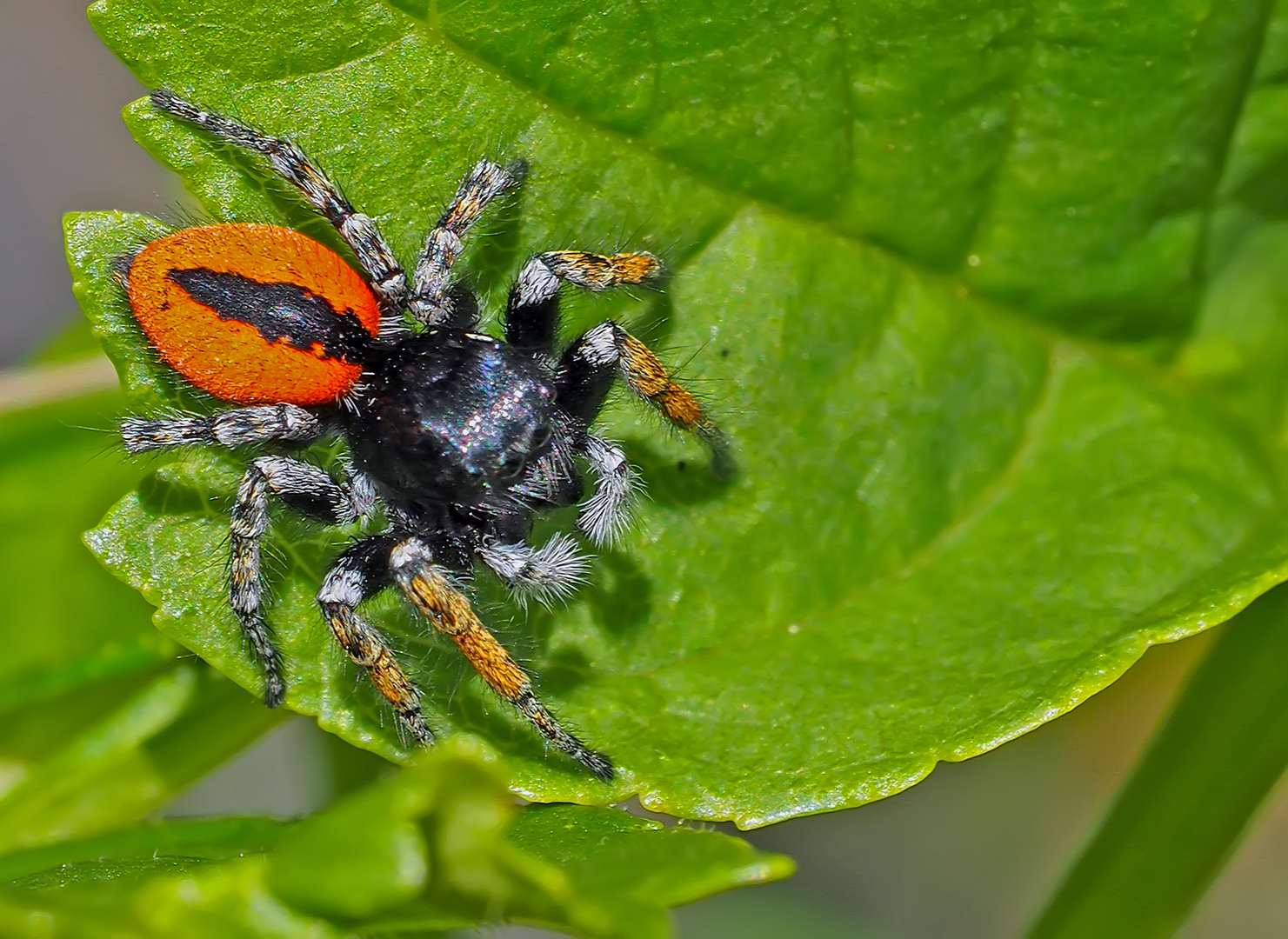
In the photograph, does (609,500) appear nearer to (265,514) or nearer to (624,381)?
(624,381)

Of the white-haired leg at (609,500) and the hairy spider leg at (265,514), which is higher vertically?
the white-haired leg at (609,500)

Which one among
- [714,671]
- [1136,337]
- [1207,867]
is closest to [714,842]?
[714,671]

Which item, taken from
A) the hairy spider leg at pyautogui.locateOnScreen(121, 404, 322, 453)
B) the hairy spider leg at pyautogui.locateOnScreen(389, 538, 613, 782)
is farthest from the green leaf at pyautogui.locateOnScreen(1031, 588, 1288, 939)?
the hairy spider leg at pyautogui.locateOnScreen(121, 404, 322, 453)

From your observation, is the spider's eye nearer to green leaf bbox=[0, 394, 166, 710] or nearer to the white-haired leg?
the white-haired leg

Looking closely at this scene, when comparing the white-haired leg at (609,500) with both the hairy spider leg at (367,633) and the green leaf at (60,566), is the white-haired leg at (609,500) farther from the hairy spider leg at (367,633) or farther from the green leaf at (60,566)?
the green leaf at (60,566)

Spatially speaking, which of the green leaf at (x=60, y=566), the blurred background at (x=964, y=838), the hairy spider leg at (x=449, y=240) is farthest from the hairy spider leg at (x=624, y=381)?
the blurred background at (x=964, y=838)

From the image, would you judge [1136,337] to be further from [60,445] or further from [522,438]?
[60,445]
